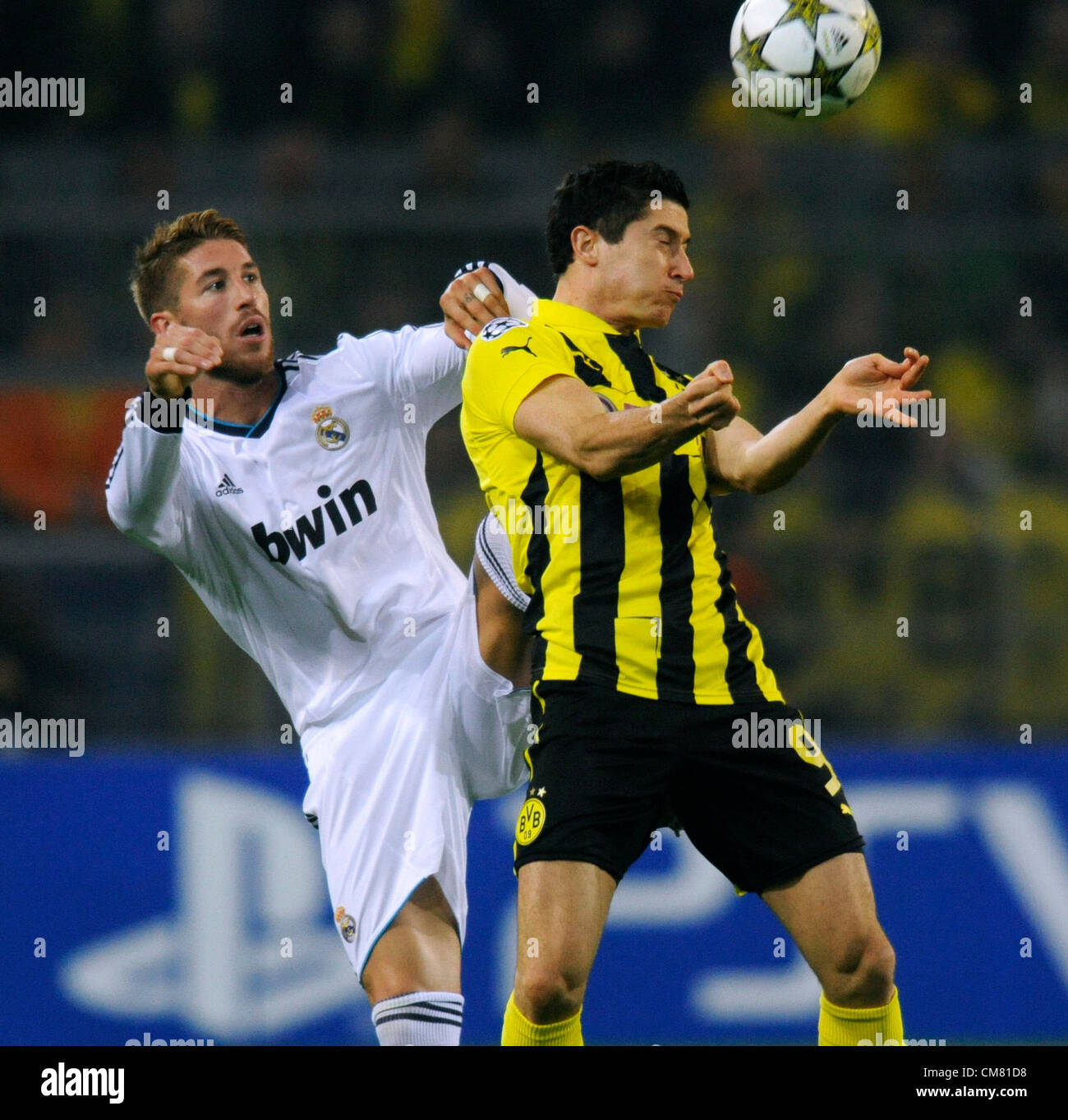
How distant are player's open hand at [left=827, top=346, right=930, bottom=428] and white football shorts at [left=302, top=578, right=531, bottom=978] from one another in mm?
1142

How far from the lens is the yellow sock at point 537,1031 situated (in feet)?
12.1

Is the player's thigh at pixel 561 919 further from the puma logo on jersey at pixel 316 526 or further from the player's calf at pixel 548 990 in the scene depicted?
the puma logo on jersey at pixel 316 526

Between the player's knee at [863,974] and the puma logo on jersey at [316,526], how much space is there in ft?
5.35

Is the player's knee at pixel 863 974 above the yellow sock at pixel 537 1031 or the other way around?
above

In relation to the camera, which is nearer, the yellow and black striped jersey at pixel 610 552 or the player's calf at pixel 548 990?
the player's calf at pixel 548 990

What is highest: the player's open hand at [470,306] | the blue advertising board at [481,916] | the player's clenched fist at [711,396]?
the player's open hand at [470,306]

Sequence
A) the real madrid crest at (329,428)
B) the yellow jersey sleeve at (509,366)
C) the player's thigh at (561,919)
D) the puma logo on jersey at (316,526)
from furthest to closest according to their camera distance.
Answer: the real madrid crest at (329,428) → the puma logo on jersey at (316,526) → the yellow jersey sleeve at (509,366) → the player's thigh at (561,919)

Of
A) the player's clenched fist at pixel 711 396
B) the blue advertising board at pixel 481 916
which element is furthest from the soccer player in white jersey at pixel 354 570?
the blue advertising board at pixel 481 916

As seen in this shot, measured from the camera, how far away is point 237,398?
450 cm

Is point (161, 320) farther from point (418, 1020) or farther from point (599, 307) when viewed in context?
point (418, 1020)

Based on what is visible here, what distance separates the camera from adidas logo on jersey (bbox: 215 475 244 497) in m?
4.34

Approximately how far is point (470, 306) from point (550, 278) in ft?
11.8

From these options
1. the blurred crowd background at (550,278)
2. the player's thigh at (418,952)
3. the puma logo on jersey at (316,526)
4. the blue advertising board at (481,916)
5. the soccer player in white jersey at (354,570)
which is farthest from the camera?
the blurred crowd background at (550,278)

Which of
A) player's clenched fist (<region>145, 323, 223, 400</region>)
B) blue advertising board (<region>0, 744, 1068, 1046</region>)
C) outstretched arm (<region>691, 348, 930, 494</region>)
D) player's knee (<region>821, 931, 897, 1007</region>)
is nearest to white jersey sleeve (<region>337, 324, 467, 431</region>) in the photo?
player's clenched fist (<region>145, 323, 223, 400</region>)
